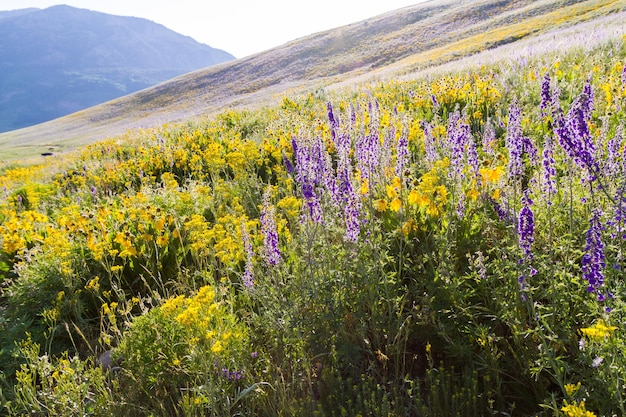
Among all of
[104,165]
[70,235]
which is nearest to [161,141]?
[104,165]

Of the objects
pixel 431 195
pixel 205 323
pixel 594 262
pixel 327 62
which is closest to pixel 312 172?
pixel 431 195

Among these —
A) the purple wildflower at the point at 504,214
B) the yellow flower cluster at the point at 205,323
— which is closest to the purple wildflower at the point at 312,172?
the yellow flower cluster at the point at 205,323

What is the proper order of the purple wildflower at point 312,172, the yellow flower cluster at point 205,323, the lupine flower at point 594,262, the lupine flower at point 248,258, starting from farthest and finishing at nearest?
the purple wildflower at point 312,172 → the lupine flower at point 248,258 → the yellow flower cluster at point 205,323 → the lupine flower at point 594,262

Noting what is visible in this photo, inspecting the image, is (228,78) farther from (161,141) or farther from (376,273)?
(376,273)

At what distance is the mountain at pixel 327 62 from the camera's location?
29859 mm

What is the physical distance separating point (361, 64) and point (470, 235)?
40.5 metres

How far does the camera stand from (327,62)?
48125mm

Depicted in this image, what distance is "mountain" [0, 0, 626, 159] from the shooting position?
29859 mm

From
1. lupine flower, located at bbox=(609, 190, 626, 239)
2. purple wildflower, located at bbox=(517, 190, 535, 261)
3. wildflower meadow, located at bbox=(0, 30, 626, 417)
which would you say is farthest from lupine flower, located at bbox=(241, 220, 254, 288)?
lupine flower, located at bbox=(609, 190, 626, 239)

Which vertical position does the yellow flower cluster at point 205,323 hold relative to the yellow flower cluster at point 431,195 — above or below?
below

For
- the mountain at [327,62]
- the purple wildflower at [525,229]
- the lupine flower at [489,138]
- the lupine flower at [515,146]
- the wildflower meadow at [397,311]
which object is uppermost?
the mountain at [327,62]

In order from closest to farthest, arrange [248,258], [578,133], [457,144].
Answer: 1. [578,133]
2. [248,258]
3. [457,144]

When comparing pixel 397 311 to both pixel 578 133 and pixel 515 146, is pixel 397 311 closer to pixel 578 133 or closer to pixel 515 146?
pixel 515 146

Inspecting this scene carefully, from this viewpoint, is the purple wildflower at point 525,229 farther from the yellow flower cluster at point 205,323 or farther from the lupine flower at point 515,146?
the yellow flower cluster at point 205,323
